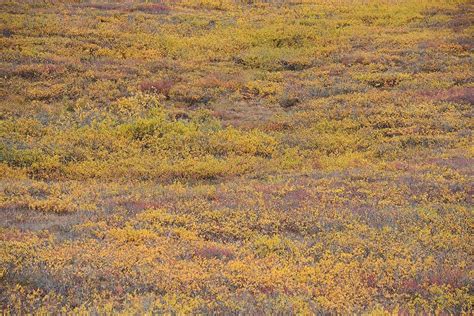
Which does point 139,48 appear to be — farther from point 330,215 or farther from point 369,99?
point 330,215

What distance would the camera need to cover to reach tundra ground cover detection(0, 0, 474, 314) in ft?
28.3

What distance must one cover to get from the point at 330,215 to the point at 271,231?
1721mm

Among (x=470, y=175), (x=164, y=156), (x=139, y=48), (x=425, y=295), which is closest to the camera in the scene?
(x=425, y=295)

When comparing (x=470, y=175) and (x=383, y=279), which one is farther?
(x=470, y=175)

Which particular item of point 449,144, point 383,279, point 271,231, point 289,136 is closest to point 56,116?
point 289,136

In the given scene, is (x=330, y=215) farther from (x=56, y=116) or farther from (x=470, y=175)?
(x=56, y=116)

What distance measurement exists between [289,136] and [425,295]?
14202 millimetres

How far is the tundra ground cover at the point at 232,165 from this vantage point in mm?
8633

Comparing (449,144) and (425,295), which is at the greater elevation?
(425,295)

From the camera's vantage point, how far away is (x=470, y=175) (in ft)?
53.4

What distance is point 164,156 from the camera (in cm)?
1980

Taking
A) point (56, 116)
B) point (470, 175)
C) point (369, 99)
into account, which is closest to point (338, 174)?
point (470, 175)

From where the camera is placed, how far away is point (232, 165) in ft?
62.3

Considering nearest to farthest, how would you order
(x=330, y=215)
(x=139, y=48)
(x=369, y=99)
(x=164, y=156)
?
(x=330, y=215), (x=164, y=156), (x=369, y=99), (x=139, y=48)
